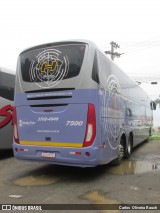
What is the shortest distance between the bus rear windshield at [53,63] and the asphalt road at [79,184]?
2650mm

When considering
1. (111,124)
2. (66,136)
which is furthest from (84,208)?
(111,124)

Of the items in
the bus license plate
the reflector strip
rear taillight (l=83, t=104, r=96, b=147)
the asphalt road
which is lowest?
the asphalt road

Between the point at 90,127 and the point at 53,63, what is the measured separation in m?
1.93

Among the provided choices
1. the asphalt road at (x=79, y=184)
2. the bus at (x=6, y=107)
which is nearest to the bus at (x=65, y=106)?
the asphalt road at (x=79, y=184)

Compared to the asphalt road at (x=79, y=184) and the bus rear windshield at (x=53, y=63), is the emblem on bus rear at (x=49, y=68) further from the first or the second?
the asphalt road at (x=79, y=184)

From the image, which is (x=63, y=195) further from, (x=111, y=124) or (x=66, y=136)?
(x=111, y=124)

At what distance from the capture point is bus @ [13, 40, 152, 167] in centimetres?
695

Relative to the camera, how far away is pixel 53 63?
743 centimetres

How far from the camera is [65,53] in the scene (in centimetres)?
735

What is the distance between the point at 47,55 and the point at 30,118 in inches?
67.7

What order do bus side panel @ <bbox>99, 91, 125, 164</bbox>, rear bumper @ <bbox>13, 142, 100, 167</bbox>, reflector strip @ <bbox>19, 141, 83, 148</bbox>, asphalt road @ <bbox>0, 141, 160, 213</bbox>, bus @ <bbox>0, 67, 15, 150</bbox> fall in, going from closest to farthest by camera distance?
asphalt road @ <bbox>0, 141, 160, 213</bbox>, rear bumper @ <bbox>13, 142, 100, 167</bbox>, reflector strip @ <bbox>19, 141, 83, 148</bbox>, bus side panel @ <bbox>99, 91, 125, 164</bbox>, bus @ <bbox>0, 67, 15, 150</bbox>

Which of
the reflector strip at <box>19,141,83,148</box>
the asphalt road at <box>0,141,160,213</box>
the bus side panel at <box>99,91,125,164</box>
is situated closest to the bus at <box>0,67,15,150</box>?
the asphalt road at <box>0,141,160,213</box>

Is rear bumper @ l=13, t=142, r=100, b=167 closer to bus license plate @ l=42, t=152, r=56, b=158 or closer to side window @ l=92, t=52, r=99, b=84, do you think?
bus license plate @ l=42, t=152, r=56, b=158

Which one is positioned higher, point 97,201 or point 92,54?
point 92,54
